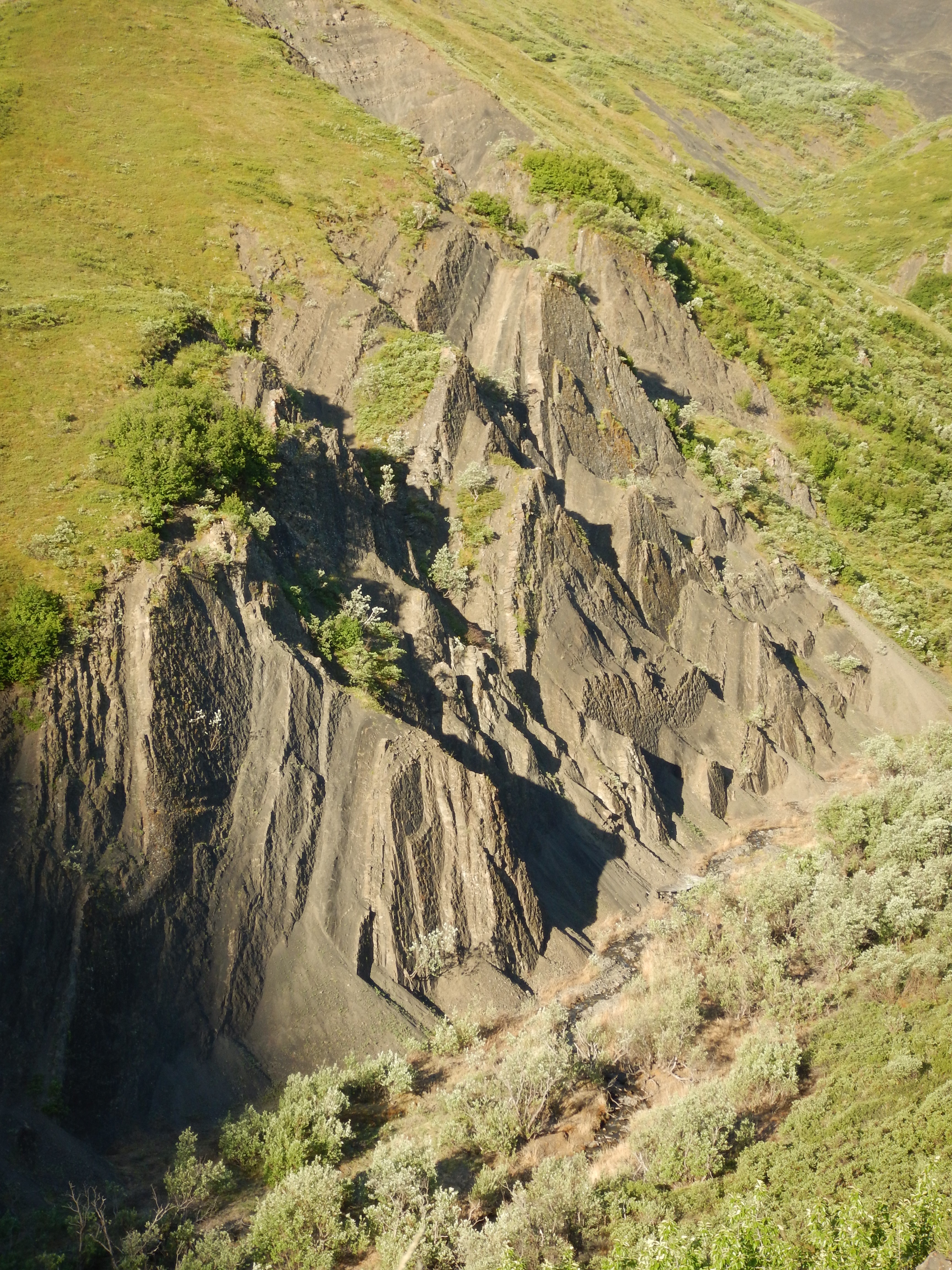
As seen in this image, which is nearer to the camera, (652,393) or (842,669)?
(842,669)

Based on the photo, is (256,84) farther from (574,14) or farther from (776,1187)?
(574,14)

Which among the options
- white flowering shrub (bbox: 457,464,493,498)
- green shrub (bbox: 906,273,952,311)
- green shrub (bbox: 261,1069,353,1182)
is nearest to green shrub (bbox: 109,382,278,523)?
white flowering shrub (bbox: 457,464,493,498)

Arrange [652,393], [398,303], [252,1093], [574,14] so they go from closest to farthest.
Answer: [252,1093], [398,303], [652,393], [574,14]

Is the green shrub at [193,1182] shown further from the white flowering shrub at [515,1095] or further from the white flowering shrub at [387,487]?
the white flowering shrub at [387,487]

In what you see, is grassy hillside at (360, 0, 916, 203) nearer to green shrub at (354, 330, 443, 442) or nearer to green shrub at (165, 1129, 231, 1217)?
green shrub at (354, 330, 443, 442)

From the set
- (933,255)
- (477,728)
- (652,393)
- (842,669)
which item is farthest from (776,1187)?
(933,255)

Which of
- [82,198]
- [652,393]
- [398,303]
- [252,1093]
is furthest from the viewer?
[652,393]

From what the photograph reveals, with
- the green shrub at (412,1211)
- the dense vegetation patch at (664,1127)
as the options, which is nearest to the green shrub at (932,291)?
the dense vegetation patch at (664,1127)
